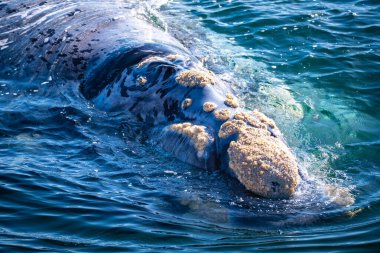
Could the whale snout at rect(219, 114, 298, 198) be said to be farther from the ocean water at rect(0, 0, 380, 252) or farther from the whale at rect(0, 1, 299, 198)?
the ocean water at rect(0, 0, 380, 252)

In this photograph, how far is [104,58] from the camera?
33.8 feet

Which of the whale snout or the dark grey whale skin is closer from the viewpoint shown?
the whale snout

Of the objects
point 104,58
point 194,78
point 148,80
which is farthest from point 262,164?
point 104,58

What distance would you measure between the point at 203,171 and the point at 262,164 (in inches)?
32.9

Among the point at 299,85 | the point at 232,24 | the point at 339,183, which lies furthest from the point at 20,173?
the point at 232,24

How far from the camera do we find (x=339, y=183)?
7598 millimetres

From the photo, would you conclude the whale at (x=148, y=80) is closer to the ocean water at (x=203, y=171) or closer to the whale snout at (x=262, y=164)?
the whale snout at (x=262, y=164)

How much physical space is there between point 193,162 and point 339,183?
1.79 metres

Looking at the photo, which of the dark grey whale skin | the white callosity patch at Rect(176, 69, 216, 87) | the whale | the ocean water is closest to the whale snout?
the whale

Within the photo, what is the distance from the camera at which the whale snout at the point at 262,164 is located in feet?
22.3

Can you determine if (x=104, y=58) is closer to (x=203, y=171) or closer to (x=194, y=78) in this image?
(x=194, y=78)

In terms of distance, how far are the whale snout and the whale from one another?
0.01 meters

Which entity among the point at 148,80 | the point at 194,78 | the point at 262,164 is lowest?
the point at 262,164

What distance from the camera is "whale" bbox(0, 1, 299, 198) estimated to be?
713 cm
